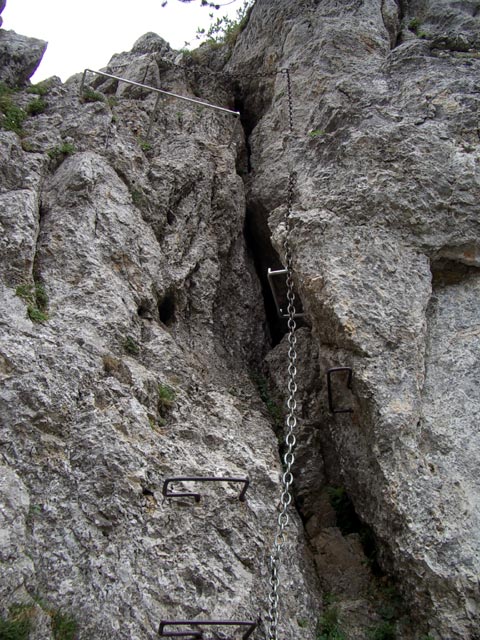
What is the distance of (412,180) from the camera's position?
9.05 metres

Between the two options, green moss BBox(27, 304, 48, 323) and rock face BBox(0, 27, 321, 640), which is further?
green moss BBox(27, 304, 48, 323)

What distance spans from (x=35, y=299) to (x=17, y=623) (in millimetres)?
3972

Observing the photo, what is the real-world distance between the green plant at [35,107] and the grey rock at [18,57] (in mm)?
946

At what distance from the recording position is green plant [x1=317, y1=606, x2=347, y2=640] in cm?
647

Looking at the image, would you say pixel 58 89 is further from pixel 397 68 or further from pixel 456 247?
pixel 456 247

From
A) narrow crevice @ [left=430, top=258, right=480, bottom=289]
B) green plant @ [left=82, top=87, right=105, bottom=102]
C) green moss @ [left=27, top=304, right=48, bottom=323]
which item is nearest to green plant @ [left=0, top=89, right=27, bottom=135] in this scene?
green plant @ [left=82, top=87, right=105, bottom=102]

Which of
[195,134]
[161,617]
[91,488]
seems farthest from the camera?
[195,134]

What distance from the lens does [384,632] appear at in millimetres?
6523

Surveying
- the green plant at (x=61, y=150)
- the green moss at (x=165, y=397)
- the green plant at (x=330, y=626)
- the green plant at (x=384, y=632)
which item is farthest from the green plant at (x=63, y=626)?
the green plant at (x=61, y=150)

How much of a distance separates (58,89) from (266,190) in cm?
452

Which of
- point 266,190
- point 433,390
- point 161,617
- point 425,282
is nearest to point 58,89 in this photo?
point 266,190

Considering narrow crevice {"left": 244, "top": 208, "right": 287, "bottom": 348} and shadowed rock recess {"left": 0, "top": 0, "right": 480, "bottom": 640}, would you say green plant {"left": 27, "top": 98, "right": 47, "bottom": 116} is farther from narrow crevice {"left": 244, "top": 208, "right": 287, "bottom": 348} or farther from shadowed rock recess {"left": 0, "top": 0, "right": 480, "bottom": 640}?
narrow crevice {"left": 244, "top": 208, "right": 287, "bottom": 348}

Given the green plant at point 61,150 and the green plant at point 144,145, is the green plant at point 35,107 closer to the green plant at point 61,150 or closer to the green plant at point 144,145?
the green plant at point 61,150

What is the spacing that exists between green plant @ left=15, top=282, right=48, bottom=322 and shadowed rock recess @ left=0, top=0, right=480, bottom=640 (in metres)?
0.03
